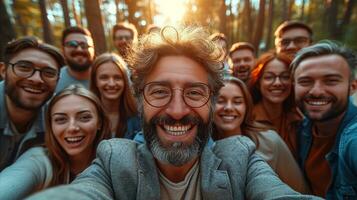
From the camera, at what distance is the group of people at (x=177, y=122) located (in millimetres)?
2430

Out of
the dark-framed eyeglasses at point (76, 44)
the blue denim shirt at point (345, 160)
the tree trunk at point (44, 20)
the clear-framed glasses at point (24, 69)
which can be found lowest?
the blue denim shirt at point (345, 160)

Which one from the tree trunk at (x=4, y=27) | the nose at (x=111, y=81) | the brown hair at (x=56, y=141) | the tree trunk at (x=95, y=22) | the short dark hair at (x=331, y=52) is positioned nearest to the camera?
the brown hair at (x=56, y=141)

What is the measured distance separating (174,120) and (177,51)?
1.96 ft

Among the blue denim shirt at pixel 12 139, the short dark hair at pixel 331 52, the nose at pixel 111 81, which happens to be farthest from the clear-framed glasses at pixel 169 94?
the nose at pixel 111 81

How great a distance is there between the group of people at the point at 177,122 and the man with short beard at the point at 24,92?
0.04 feet

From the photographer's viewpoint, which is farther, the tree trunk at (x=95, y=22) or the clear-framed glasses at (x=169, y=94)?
the tree trunk at (x=95, y=22)

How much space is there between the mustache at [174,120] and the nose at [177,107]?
0.03 m

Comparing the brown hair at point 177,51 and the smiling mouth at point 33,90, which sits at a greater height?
the brown hair at point 177,51

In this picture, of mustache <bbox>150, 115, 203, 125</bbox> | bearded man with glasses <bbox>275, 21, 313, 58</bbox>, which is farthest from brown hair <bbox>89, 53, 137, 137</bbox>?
bearded man with glasses <bbox>275, 21, 313, 58</bbox>

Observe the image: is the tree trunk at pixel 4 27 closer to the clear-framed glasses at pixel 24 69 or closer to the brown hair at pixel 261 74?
the clear-framed glasses at pixel 24 69

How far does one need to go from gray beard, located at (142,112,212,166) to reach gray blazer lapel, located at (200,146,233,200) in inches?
4.5

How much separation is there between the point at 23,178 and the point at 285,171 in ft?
9.24

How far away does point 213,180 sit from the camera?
243cm

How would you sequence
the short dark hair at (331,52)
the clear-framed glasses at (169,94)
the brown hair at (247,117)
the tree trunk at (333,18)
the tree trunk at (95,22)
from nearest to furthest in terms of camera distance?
the clear-framed glasses at (169,94) < the short dark hair at (331,52) < the brown hair at (247,117) < the tree trunk at (95,22) < the tree trunk at (333,18)
